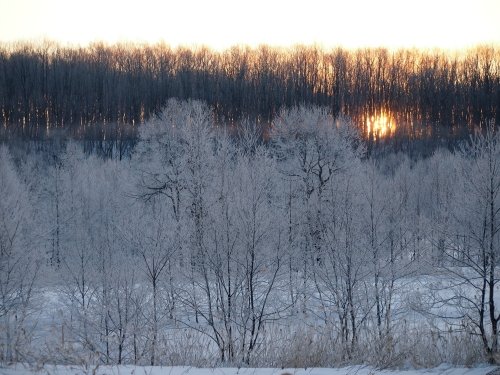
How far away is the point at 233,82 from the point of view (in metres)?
65.8

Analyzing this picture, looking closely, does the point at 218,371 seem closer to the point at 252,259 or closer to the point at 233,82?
the point at 252,259

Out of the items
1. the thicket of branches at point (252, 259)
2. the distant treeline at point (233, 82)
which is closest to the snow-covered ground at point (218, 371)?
the thicket of branches at point (252, 259)

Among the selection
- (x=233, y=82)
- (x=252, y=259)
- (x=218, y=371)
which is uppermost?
(x=233, y=82)

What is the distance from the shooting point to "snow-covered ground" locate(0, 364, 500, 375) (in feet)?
17.5

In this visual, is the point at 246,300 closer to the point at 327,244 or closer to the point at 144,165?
the point at 327,244

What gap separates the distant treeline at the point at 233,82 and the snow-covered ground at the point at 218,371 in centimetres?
5385

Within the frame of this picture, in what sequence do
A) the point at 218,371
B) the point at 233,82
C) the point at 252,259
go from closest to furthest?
1. the point at 218,371
2. the point at 252,259
3. the point at 233,82

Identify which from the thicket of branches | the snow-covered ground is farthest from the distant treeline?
the snow-covered ground

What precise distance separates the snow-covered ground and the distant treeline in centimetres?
5385

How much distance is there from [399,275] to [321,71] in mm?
53264

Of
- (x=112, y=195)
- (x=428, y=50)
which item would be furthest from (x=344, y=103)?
(x=112, y=195)

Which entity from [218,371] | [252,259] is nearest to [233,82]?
[252,259]

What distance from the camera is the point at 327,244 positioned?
19938 millimetres

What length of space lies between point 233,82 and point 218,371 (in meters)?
62.5
